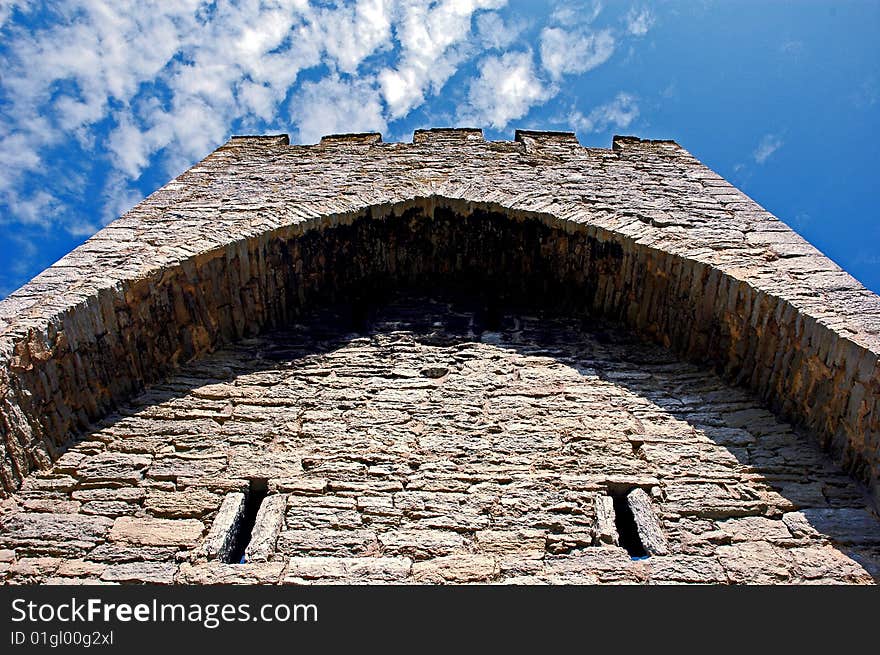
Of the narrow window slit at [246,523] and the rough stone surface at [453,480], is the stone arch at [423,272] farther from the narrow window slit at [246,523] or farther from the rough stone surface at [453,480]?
the narrow window slit at [246,523]

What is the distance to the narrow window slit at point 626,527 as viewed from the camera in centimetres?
290

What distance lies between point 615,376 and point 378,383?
138 centimetres

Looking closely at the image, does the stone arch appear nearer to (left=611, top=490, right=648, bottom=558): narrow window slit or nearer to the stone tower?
the stone tower

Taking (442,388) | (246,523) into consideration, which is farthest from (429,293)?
(246,523)

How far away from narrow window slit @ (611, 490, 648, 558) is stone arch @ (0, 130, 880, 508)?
1034 mm

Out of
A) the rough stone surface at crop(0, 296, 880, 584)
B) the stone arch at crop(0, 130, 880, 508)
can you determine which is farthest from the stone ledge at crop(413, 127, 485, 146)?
the rough stone surface at crop(0, 296, 880, 584)

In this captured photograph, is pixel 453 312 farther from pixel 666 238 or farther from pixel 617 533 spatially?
pixel 617 533

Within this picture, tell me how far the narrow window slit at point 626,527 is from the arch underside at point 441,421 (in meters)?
0.06

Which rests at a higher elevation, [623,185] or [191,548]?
[623,185]

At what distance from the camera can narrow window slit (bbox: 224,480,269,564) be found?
2934 millimetres

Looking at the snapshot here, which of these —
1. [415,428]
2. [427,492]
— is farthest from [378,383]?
[427,492]

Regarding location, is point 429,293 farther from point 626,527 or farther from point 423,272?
point 626,527

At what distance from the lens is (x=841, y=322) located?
128 inches

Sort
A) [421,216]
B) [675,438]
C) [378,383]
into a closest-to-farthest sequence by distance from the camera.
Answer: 1. [675,438]
2. [378,383]
3. [421,216]
